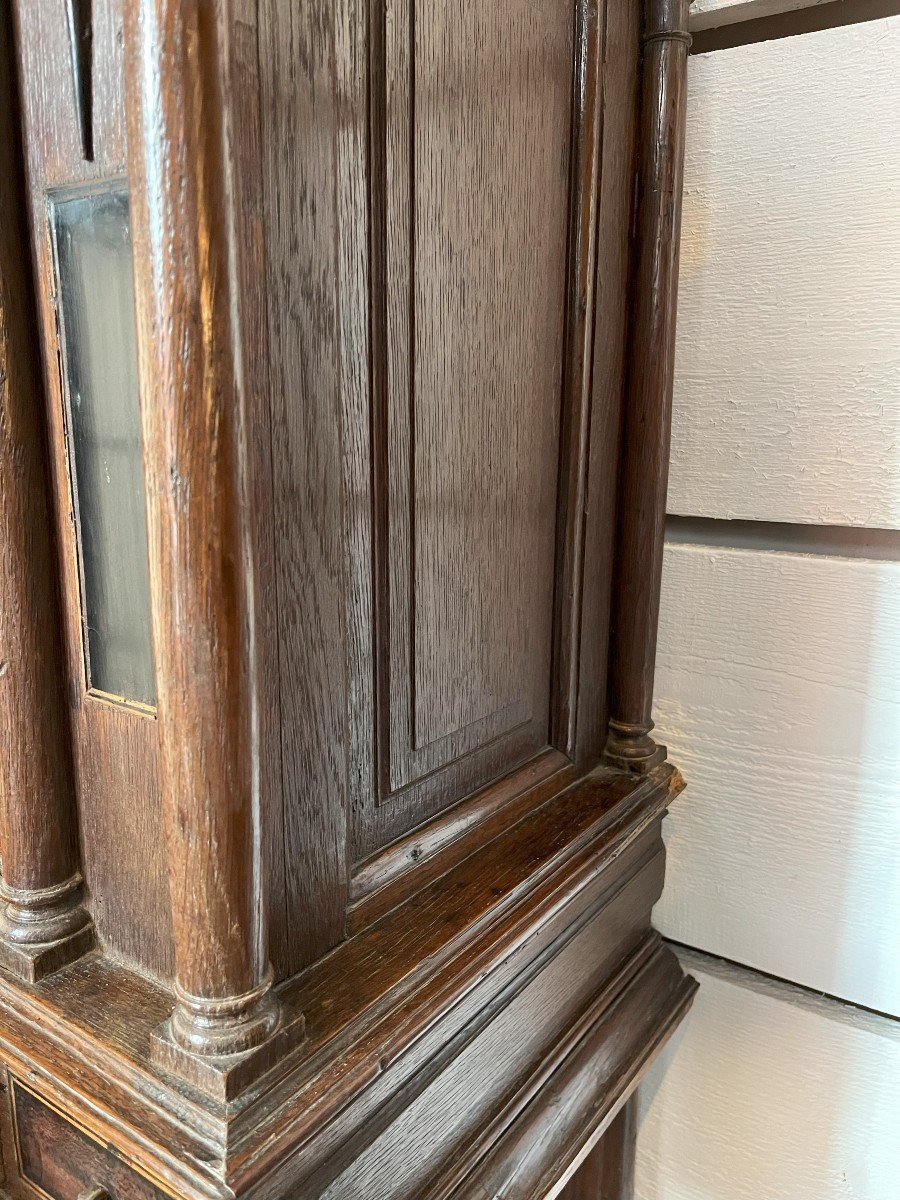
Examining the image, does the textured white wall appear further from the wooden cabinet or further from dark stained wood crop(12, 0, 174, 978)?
dark stained wood crop(12, 0, 174, 978)

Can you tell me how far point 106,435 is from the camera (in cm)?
39

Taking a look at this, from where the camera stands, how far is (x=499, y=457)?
54 cm

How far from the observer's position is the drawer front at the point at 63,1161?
1.31ft

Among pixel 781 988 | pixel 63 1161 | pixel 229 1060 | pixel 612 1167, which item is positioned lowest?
pixel 612 1167

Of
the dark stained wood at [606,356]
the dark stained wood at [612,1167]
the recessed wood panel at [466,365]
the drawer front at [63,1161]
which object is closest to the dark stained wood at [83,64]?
the recessed wood panel at [466,365]

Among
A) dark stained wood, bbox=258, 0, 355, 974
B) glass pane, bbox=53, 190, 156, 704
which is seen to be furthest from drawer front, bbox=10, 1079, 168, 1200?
glass pane, bbox=53, 190, 156, 704

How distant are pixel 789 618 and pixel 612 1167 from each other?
564 millimetres

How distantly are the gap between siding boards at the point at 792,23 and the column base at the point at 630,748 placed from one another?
A: 0.53 metres

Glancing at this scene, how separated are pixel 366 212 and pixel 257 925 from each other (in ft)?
1.09

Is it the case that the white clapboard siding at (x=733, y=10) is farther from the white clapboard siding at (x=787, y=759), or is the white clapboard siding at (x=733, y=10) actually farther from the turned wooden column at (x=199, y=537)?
the turned wooden column at (x=199, y=537)

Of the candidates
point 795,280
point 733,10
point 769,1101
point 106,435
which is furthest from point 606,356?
point 769,1101

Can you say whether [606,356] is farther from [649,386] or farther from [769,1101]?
[769,1101]

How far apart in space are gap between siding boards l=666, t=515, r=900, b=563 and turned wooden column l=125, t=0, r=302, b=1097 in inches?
18.8

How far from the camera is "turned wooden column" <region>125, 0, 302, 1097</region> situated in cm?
30
